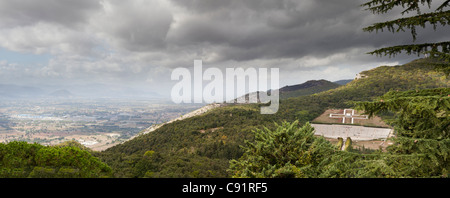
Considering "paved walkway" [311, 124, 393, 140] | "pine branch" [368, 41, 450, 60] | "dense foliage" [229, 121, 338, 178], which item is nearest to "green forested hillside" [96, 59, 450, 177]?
"pine branch" [368, 41, 450, 60]

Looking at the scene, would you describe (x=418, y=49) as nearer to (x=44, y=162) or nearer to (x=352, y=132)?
(x=44, y=162)

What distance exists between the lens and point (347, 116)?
278 ft

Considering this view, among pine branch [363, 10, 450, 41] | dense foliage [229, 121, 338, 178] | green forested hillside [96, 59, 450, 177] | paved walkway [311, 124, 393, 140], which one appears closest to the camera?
pine branch [363, 10, 450, 41]

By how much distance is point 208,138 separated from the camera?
209 ft

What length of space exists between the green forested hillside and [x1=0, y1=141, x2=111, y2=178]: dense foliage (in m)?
8.21

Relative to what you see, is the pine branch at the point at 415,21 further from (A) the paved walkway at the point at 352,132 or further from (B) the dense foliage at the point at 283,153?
(A) the paved walkway at the point at 352,132

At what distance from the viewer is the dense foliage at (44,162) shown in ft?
36.1

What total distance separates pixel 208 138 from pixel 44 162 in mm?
52482

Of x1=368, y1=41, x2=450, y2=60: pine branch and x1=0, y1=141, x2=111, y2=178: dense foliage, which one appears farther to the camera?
x1=0, y1=141, x2=111, y2=178: dense foliage

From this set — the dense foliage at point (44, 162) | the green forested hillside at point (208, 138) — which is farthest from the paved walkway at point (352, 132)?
the dense foliage at point (44, 162)

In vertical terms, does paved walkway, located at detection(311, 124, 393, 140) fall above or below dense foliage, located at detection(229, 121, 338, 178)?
below

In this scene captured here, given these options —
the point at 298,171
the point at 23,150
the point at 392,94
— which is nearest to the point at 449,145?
the point at 392,94

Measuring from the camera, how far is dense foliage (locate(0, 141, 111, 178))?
36.1 ft

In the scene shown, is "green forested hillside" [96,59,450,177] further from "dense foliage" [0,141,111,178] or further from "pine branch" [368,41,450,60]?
"dense foliage" [0,141,111,178]
